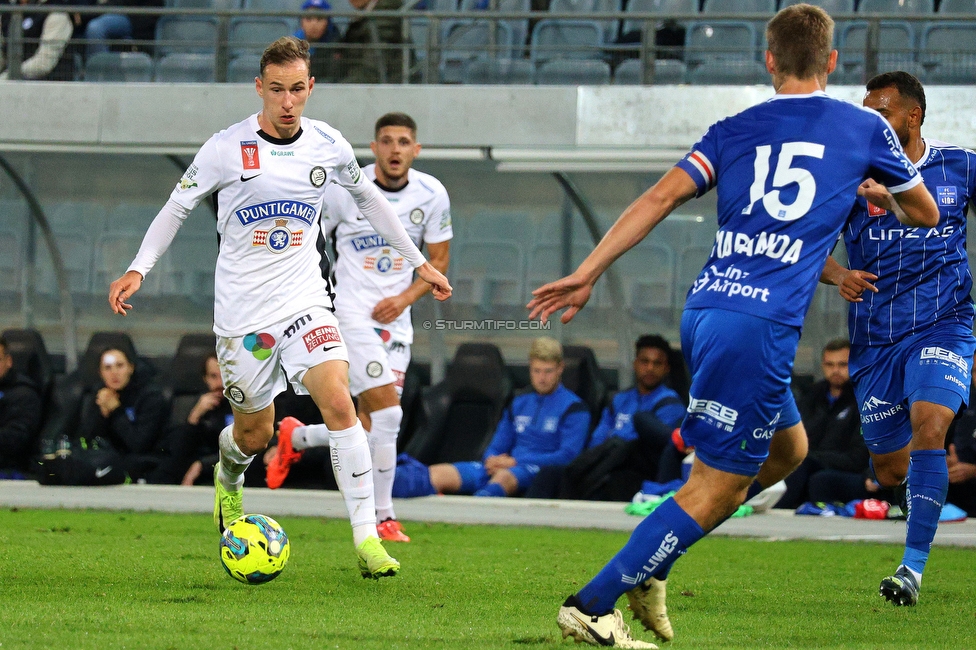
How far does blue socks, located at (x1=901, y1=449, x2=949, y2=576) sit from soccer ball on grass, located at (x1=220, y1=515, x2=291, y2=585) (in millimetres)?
2613

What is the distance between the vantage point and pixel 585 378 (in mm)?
11414

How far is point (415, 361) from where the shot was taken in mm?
12234

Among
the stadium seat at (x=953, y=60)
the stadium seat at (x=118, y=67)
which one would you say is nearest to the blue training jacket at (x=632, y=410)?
the stadium seat at (x=953, y=60)

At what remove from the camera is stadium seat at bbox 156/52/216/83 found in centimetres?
1176

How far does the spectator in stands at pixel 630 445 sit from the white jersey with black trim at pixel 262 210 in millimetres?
4875

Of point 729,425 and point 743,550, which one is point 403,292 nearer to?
point 743,550

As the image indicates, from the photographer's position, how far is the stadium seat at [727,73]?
35.7 ft

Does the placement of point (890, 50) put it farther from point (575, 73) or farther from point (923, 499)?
point (923, 499)

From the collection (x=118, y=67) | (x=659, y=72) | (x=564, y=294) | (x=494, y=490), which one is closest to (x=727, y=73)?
(x=659, y=72)

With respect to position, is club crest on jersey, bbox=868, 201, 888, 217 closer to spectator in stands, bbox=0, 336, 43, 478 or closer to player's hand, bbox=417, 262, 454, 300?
player's hand, bbox=417, 262, 454, 300

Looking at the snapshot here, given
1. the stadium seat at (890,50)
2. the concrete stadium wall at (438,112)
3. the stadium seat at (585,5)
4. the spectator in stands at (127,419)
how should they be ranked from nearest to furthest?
1. the concrete stadium wall at (438,112)
2. the stadium seat at (890,50)
3. the spectator in stands at (127,419)
4. the stadium seat at (585,5)

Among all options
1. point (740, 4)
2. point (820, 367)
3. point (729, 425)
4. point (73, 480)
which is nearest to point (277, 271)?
point (729, 425)

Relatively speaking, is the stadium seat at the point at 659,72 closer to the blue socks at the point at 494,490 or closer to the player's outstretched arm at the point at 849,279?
the blue socks at the point at 494,490

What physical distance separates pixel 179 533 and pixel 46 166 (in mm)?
Answer: 5975
